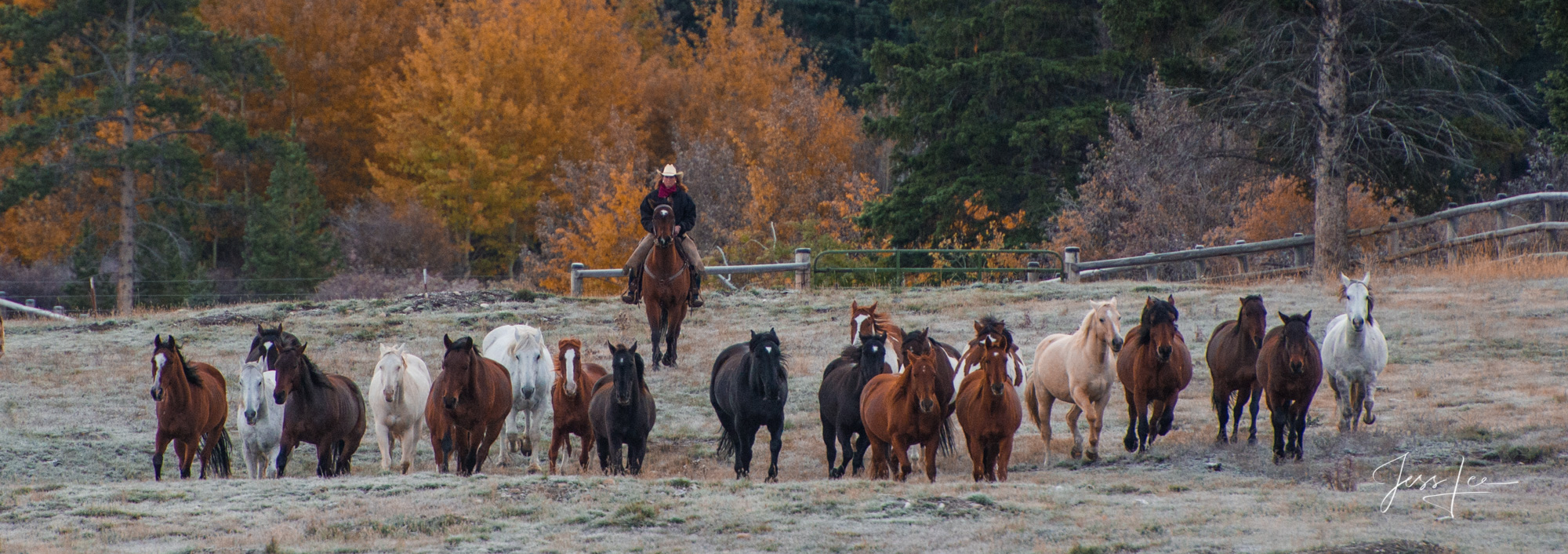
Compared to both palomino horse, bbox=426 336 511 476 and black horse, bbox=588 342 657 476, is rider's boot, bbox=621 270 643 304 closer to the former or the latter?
black horse, bbox=588 342 657 476

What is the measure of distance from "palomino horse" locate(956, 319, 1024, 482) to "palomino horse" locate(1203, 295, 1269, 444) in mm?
2587

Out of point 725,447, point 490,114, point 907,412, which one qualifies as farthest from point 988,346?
point 490,114

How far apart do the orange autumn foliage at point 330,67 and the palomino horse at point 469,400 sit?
3214 centimetres

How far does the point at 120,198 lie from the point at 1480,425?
3228 centimetres

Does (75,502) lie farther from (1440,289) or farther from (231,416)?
(1440,289)

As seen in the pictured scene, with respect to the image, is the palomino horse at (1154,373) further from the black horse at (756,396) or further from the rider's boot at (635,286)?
the rider's boot at (635,286)

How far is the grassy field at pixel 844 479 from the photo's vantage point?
8164 mm

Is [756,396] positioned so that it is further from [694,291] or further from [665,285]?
[694,291]

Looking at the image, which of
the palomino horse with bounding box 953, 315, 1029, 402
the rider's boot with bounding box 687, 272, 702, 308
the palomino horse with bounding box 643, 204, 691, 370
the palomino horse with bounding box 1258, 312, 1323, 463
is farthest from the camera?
the rider's boot with bounding box 687, 272, 702, 308

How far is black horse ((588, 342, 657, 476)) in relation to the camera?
1148cm

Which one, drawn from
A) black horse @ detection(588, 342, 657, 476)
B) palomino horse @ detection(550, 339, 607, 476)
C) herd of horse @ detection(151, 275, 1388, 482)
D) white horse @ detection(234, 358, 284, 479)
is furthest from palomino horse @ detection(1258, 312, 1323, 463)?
white horse @ detection(234, 358, 284, 479)

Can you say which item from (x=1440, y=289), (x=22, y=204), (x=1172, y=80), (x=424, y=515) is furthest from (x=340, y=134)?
(x=424, y=515)

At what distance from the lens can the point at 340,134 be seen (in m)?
44.6

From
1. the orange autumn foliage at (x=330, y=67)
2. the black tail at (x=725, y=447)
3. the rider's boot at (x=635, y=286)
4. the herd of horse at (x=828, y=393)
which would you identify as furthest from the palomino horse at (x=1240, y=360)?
the orange autumn foliage at (x=330, y=67)
